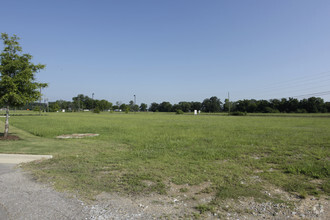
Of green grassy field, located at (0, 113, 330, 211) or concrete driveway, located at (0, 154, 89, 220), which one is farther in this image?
green grassy field, located at (0, 113, 330, 211)

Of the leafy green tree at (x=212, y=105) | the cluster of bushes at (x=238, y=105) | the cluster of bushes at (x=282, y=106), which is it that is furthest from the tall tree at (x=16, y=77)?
the leafy green tree at (x=212, y=105)

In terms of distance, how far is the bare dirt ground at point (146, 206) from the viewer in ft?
11.9

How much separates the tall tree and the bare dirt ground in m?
8.59

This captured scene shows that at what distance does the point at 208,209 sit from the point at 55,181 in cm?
378

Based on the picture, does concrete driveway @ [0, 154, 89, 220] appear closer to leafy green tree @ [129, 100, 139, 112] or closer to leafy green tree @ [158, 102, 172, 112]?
leafy green tree @ [129, 100, 139, 112]

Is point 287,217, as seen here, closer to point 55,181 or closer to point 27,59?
point 55,181

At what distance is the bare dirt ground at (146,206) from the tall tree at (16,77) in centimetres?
859

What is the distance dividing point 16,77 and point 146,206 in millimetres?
11468

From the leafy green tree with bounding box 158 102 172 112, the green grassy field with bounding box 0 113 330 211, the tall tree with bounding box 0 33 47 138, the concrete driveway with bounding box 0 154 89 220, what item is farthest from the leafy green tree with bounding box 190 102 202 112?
the concrete driveway with bounding box 0 154 89 220

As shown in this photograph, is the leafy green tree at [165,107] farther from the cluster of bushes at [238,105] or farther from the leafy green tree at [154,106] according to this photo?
the leafy green tree at [154,106]

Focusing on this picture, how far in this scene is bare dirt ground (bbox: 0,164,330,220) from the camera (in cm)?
362

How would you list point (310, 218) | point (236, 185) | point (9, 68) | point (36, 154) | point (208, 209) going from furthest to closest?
point (9, 68), point (36, 154), point (236, 185), point (208, 209), point (310, 218)

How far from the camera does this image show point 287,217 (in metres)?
3.57

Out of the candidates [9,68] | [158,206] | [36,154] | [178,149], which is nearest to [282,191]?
[158,206]
